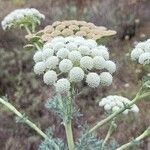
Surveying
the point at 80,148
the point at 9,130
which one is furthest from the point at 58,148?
the point at 9,130

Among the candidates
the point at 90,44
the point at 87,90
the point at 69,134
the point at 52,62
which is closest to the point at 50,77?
the point at 52,62

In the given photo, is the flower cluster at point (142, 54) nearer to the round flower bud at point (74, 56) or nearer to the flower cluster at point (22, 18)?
the round flower bud at point (74, 56)

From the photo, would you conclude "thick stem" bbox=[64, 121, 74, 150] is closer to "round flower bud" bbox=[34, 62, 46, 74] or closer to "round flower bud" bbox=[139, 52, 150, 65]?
"round flower bud" bbox=[34, 62, 46, 74]

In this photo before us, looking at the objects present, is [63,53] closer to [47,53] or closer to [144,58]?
[47,53]

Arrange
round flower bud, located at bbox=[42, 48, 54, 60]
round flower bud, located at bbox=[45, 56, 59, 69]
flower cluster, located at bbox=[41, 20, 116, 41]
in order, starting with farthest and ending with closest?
1. flower cluster, located at bbox=[41, 20, 116, 41]
2. round flower bud, located at bbox=[42, 48, 54, 60]
3. round flower bud, located at bbox=[45, 56, 59, 69]

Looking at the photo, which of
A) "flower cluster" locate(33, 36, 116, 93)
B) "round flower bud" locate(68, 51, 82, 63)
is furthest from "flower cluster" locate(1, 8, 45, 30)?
"round flower bud" locate(68, 51, 82, 63)

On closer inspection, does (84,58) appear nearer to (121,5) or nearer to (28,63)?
(28,63)
